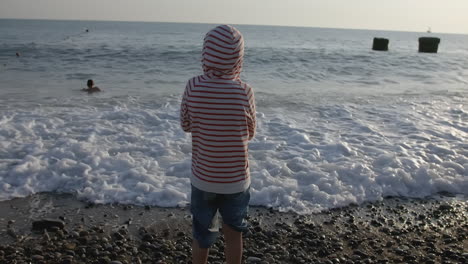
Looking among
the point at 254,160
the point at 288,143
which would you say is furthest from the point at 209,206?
the point at 288,143

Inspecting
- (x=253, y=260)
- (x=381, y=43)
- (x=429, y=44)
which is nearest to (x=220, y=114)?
(x=253, y=260)

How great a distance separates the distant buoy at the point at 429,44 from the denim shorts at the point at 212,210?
35249 mm

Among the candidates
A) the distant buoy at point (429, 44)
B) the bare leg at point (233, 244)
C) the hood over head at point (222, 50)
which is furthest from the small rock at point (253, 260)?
the distant buoy at point (429, 44)

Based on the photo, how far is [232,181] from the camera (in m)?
2.35

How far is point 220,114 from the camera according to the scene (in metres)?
2.25

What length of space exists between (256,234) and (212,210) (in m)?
1.48

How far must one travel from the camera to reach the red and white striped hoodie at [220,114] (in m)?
2.20

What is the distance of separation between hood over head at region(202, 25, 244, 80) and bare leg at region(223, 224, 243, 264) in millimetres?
1047

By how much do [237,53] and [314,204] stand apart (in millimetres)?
2820

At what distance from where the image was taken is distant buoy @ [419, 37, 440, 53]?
32.9m

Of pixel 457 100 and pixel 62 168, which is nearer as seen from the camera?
pixel 62 168

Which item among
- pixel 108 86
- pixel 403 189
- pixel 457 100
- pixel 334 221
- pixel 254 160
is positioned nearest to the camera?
pixel 334 221

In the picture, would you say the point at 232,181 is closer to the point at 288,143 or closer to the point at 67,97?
the point at 288,143

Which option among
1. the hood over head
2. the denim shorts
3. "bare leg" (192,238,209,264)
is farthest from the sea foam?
the hood over head
